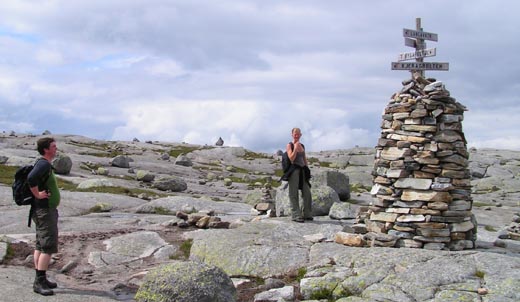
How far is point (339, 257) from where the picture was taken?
15.8 meters

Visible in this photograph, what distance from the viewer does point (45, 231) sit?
1309cm

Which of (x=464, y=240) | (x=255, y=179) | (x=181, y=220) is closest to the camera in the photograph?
(x=464, y=240)

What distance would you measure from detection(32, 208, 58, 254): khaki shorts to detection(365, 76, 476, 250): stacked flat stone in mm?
9873

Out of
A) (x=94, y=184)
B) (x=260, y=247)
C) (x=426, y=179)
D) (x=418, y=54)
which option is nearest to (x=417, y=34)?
(x=418, y=54)

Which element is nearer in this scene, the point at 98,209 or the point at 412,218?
the point at 412,218

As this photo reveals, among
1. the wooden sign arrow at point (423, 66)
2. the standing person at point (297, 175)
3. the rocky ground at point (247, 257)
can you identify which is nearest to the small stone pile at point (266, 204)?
the rocky ground at point (247, 257)

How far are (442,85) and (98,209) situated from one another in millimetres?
19346

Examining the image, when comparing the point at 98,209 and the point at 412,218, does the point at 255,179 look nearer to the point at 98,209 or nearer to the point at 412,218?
the point at 98,209

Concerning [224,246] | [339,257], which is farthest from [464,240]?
→ [224,246]

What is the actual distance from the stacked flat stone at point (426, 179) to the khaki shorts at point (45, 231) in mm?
9873

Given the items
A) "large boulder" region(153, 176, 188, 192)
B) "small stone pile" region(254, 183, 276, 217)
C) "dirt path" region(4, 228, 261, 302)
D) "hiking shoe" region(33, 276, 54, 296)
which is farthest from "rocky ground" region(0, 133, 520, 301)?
"large boulder" region(153, 176, 188, 192)

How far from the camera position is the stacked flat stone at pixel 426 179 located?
55.7ft

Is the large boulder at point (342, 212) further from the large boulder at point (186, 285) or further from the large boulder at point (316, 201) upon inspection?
the large boulder at point (186, 285)

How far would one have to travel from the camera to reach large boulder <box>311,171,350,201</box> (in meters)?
35.2
